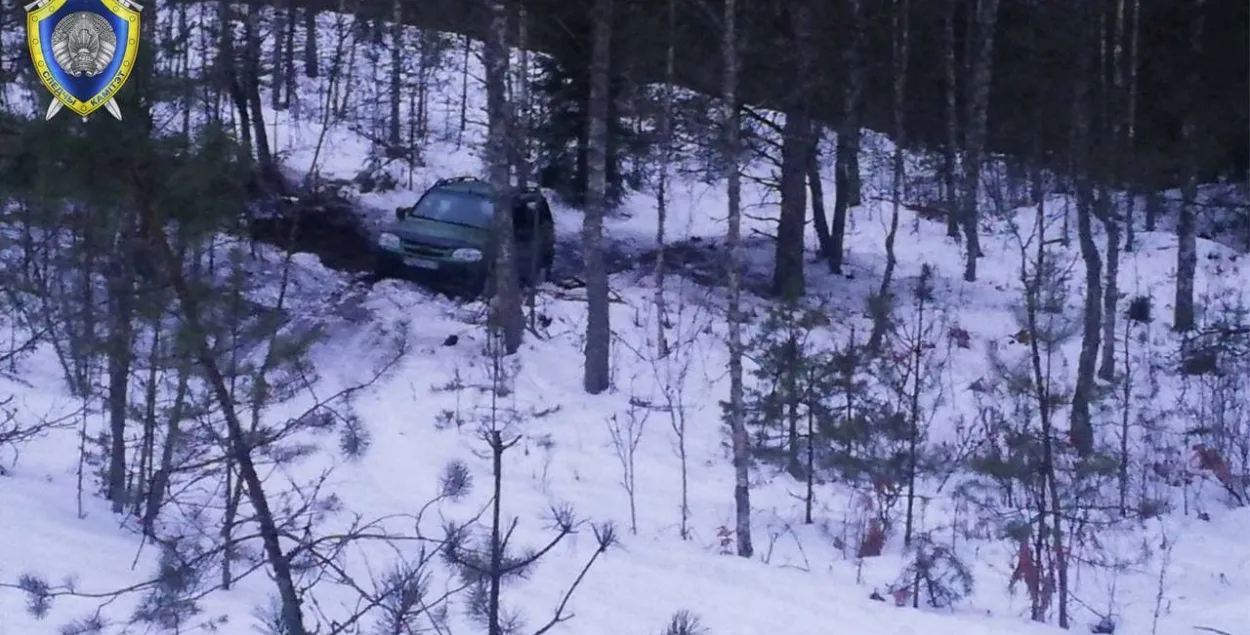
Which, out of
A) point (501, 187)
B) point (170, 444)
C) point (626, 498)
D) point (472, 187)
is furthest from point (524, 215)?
point (170, 444)

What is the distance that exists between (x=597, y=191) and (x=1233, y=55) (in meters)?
8.87

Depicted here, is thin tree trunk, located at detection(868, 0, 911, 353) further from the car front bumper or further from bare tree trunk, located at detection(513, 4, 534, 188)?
the car front bumper

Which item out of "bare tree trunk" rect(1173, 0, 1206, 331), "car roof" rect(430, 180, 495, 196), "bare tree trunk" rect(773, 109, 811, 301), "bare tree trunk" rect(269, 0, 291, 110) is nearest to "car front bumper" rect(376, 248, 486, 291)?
"car roof" rect(430, 180, 495, 196)

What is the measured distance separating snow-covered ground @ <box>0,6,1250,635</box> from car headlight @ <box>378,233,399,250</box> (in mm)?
600

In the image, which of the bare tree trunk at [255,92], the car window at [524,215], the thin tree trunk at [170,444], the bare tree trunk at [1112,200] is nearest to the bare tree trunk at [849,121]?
the bare tree trunk at [1112,200]

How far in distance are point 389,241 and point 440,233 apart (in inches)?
26.7

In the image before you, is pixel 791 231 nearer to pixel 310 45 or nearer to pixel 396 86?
pixel 396 86

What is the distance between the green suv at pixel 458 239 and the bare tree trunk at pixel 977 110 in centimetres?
642

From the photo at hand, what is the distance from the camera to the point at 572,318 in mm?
16781

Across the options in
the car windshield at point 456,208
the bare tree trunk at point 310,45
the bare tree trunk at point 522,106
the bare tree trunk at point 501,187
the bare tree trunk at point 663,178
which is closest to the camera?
the bare tree trunk at point 501,187

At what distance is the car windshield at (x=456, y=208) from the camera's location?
17.7 metres

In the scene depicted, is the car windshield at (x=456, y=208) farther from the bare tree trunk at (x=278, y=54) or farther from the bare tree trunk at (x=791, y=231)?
the bare tree trunk at (x=791, y=231)

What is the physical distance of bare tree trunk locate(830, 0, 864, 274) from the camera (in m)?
18.0

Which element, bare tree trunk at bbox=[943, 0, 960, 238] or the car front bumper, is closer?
the car front bumper
